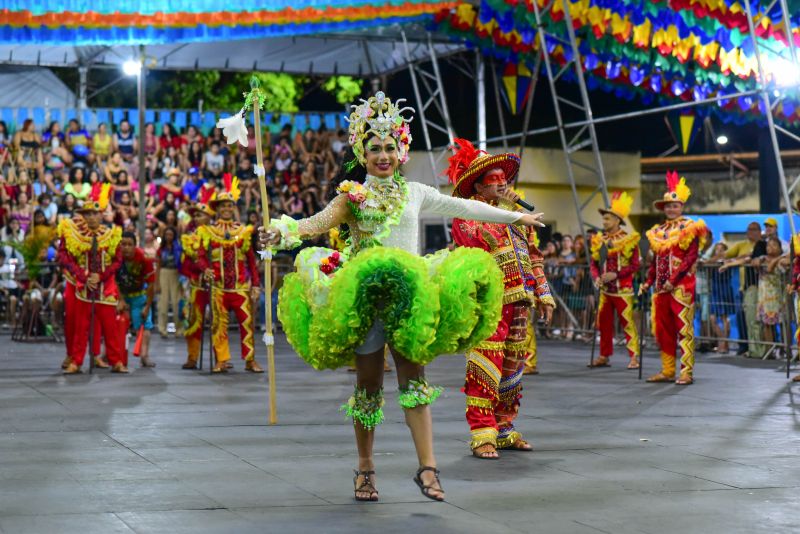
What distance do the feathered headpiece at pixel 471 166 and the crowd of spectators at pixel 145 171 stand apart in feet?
45.1

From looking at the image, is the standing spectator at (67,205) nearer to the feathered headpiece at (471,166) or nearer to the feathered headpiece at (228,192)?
the feathered headpiece at (228,192)

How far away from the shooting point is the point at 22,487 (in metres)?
6.89

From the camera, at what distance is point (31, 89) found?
2856cm

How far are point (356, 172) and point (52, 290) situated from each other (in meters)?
14.4

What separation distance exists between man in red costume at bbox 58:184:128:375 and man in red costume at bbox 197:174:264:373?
103cm

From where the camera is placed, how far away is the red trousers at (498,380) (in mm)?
8320

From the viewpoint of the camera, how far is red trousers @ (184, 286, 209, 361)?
15070mm

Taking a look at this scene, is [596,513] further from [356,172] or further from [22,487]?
[22,487]

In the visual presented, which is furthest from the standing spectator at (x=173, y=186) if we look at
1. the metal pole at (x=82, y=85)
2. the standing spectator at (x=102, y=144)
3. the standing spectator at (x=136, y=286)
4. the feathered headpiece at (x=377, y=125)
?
the feathered headpiece at (x=377, y=125)

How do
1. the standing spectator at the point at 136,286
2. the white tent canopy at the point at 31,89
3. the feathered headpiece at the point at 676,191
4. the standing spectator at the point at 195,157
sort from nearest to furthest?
the feathered headpiece at the point at 676,191 < the standing spectator at the point at 136,286 < the standing spectator at the point at 195,157 < the white tent canopy at the point at 31,89

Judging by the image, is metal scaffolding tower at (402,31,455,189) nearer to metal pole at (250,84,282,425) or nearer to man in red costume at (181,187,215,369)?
man in red costume at (181,187,215,369)

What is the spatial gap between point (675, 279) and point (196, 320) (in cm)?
562

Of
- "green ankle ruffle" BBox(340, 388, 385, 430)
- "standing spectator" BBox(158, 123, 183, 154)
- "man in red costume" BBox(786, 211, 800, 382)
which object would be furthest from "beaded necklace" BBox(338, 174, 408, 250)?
"standing spectator" BBox(158, 123, 183, 154)

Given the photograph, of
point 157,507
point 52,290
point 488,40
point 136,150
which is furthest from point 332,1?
point 157,507
